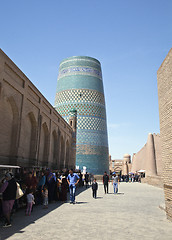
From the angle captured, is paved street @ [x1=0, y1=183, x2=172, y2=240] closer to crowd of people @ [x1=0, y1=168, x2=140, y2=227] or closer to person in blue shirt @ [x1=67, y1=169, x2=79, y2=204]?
crowd of people @ [x1=0, y1=168, x2=140, y2=227]

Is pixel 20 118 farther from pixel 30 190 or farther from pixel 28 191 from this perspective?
pixel 30 190

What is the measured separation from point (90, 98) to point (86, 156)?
7.68m

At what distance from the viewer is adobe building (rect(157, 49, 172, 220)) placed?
5152 mm

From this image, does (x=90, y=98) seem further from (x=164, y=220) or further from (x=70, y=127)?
(x=164, y=220)

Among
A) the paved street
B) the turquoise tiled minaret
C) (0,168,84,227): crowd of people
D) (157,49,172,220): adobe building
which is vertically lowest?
the paved street

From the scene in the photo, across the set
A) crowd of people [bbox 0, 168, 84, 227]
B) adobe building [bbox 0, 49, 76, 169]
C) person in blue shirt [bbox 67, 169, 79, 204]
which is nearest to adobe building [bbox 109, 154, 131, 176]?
→ adobe building [bbox 0, 49, 76, 169]

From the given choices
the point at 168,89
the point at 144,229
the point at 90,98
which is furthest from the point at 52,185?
the point at 90,98

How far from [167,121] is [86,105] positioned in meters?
24.0

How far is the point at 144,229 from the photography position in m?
4.04

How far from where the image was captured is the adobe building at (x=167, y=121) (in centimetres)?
515

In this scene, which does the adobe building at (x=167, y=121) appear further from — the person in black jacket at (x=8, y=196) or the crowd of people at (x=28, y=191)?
the person in black jacket at (x=8, y=196)

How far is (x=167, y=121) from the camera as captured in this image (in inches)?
214

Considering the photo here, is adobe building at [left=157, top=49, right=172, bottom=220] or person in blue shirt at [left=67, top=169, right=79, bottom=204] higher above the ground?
adobe building at [left=157, top=49, right=172, bottom=220]

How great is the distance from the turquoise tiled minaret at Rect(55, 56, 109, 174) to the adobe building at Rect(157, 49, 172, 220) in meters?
22.2
